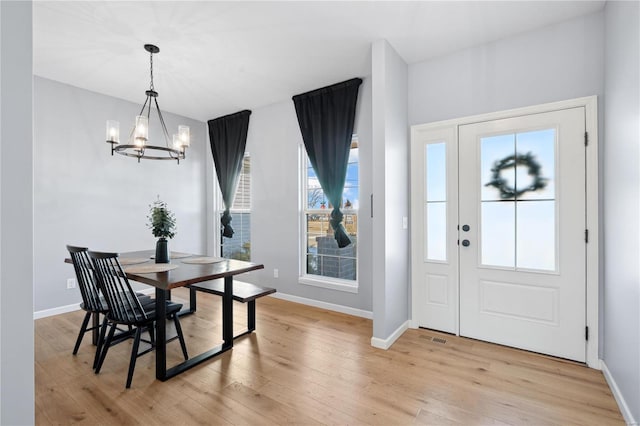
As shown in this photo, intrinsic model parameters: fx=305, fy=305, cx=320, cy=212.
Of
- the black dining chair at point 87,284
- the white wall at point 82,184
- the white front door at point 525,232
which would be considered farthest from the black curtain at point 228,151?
the white front door at point 525,232

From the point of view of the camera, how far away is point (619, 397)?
6.44 feet

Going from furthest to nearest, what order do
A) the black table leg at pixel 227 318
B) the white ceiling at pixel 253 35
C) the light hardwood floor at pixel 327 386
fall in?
1. the black table leg at pixel 227 318
2. the white ceiling at pixel 253 35
3. the light hardwood floor at pixel 327 386

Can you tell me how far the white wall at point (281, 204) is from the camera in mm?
3723

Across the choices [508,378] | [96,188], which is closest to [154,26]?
[96,188]

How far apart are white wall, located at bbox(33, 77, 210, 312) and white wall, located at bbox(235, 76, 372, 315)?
1394 mm

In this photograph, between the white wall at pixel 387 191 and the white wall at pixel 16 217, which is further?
the white wall at pixel 387 191

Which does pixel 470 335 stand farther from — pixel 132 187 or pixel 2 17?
pixel 132 187

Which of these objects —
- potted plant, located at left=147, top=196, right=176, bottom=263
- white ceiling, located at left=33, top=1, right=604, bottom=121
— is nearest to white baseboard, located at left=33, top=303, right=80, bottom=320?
potted plant, located at left=147, top=196, right=176, bottom=263

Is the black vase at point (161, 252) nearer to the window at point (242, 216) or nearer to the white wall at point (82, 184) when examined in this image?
the white wall at point (82, 184)

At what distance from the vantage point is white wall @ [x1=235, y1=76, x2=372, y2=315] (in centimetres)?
372

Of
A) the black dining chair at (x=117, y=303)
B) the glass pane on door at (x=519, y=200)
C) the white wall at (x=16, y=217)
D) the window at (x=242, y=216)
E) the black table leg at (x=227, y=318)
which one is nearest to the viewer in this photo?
the white wall at (x=16, y=217)

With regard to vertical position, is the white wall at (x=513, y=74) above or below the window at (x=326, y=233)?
above

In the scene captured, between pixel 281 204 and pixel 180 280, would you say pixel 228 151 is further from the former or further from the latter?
pixel 180 280

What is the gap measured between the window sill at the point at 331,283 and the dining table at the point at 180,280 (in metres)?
1.33
